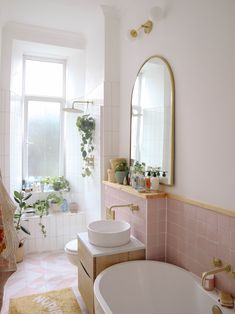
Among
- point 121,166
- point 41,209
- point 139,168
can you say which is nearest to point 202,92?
point 139,168

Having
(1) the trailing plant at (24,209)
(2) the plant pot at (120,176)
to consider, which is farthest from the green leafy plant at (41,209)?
(2) the plant pot at (120,176)

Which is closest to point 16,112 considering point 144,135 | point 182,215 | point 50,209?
point 50,209

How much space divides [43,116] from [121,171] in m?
1.94

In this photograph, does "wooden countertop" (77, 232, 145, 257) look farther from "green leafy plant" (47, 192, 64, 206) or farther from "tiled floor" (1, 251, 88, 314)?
"green leafy plant" (47, 192, 64, 206)

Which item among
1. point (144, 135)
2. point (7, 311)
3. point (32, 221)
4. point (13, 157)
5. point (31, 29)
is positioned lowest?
point (7, 311)

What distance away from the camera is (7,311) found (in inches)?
89.7

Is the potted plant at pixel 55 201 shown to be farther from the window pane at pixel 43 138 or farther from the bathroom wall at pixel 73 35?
the window pane at pixel 43 138

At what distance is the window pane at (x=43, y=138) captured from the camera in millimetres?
3959

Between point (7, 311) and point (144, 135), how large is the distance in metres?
1.95

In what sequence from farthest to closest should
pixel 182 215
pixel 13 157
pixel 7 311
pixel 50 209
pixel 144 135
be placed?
pixel 50 209 < pixel 13 157 < pixel 144 135 < pixel 7 311 < pixel 182 215

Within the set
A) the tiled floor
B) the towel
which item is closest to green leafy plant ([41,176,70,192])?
the tiled floor

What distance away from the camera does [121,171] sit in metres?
2.67

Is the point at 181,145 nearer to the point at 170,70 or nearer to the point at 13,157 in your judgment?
the point at 170,70

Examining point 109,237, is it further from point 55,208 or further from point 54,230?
point 55,208
